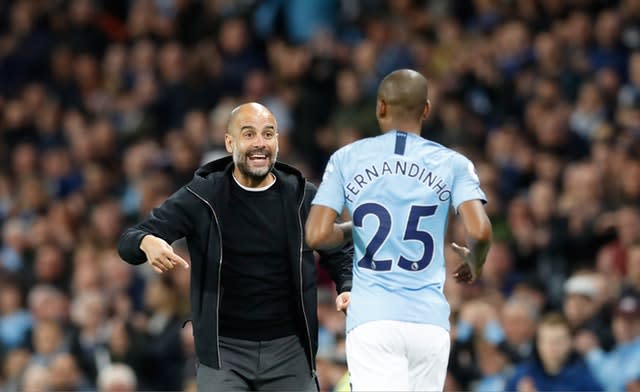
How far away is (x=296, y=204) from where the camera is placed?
6133mm

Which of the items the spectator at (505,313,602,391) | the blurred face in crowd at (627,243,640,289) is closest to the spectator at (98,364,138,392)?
the spectator at (505,313,602,391)

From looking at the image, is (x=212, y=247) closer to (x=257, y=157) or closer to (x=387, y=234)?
(x=257, y=157)

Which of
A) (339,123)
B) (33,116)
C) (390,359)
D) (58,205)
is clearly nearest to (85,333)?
(58,205)

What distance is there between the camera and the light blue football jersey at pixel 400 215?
5.24 meters

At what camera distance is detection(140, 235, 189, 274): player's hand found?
554 centimetres

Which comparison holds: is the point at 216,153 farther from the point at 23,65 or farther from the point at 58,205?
the point at 23,65

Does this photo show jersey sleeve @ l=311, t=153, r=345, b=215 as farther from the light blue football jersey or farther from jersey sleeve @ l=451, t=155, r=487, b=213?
jersey sleeve @ l=451, t=155, r=487, b=213

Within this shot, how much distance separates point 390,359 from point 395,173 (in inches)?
29.9

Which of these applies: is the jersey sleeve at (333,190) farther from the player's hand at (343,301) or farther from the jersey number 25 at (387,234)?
the player's hand at (343,301)

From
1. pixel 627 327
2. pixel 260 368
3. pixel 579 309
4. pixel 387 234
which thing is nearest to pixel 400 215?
pixel 387 234

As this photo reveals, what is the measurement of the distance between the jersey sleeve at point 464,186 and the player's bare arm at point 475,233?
25 millimetres

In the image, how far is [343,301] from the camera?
5.79 metres

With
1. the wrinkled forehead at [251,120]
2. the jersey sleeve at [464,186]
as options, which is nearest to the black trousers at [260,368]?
the wrinkled forehead at [251,120]

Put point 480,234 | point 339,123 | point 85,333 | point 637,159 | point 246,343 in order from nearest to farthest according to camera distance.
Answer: point 480,234, point 246,343, point 637,159, point 85,333, point 339,123
